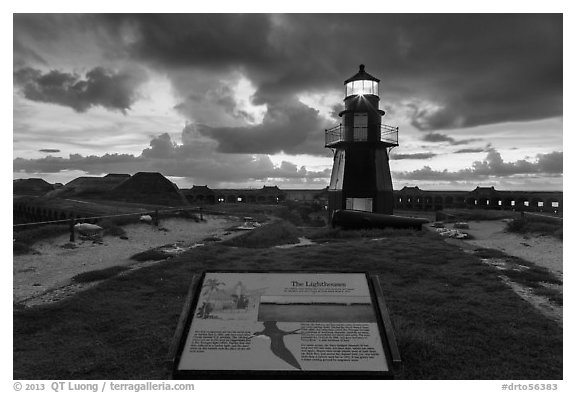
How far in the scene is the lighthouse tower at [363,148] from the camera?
25750 millimetres

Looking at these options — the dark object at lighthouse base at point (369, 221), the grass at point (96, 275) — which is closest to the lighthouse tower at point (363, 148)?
the dark object at lighthouse base at point (369, 221)

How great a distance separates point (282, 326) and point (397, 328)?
241 cm

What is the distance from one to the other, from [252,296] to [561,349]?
16.6ft

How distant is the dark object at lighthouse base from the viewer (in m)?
21.9

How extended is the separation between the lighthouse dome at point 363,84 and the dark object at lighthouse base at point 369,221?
9.33 meters

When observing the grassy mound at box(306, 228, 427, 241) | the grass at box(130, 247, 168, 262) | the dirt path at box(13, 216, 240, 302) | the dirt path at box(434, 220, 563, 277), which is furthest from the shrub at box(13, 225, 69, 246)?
the dirt path at box(434, 220, 563, 277)

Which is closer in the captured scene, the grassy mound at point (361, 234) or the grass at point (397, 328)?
the grass at point (397, 328)

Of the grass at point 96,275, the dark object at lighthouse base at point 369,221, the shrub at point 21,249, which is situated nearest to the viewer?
the grass at point 96,275

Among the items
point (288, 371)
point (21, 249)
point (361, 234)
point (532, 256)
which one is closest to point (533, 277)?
point (532, 256)

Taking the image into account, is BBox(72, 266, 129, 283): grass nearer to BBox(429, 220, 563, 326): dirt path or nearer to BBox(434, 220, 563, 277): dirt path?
BBox(429, 220, 563, 326): dirt path

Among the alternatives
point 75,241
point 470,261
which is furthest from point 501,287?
point 75,241

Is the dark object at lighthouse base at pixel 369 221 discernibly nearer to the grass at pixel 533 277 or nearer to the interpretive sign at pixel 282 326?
the grass at pixel 533 277

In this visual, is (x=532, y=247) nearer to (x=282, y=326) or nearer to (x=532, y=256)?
(x=532, y=256)

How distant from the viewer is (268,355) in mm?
4781
